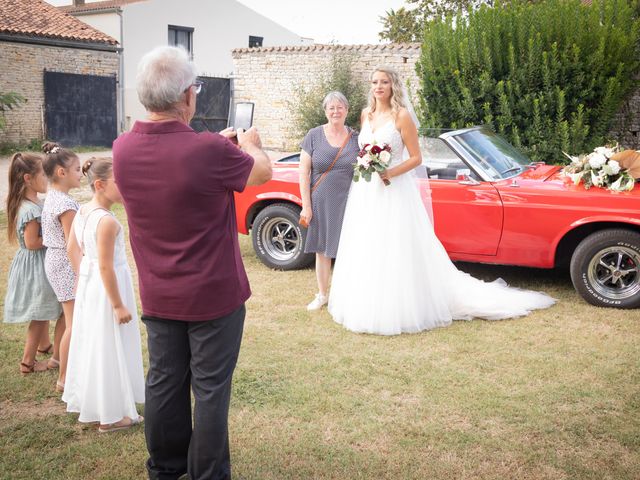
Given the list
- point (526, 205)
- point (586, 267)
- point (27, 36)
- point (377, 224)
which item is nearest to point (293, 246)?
point (377, 224)

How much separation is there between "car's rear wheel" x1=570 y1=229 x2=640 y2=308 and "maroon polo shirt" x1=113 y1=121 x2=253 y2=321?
423 cm

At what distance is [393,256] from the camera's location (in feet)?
18.6

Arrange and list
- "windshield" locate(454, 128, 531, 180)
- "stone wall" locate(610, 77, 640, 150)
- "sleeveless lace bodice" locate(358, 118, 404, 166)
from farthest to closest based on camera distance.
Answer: "stone wall" locate(610, 77, 640, 150), "windshield" locate(454, 128, 531, 180), "sleeveless lace bodice" locate(358, 118, 404, 166)

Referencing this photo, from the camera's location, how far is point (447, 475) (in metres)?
3.37

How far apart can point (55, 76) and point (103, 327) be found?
2179cm

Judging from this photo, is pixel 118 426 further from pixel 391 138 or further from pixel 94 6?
pixel 94 6

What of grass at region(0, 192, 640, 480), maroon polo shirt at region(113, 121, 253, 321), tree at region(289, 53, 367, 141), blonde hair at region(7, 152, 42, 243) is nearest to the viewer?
maroon polo shirt at region(113, 121, 253, 321)

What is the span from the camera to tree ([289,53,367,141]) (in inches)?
→ 768

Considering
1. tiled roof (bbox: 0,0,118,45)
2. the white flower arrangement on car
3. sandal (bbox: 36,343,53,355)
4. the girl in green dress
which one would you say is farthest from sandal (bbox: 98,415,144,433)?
tiled roof (bbox: 0,0,118,45)

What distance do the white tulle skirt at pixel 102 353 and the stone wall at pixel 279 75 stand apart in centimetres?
1683

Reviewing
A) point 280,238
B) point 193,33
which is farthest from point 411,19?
point 280,238

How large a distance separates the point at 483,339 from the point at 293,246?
3.00 meters

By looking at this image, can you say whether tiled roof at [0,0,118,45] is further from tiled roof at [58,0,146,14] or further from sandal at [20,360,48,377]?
sandal at [20,360,48,377]

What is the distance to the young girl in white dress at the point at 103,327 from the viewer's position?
367cm
